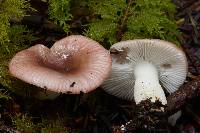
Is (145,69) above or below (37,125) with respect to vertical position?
above

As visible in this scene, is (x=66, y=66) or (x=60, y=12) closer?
(x=66, y=66)

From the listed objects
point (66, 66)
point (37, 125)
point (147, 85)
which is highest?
point (66, 66)

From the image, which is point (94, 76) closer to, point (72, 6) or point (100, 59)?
point (100, 59)

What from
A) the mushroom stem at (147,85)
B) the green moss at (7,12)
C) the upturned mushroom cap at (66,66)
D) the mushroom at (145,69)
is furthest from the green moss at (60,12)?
the mushroom stem at (147,85)

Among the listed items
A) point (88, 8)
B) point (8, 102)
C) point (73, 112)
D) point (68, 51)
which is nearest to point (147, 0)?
point (88, 8)

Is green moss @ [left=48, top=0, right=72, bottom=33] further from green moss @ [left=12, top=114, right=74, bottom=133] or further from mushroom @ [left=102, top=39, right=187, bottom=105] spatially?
green moss @ [left=12, top=114, right=74, bottom=133]

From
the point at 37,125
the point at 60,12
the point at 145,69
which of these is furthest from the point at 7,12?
the point at 145,69

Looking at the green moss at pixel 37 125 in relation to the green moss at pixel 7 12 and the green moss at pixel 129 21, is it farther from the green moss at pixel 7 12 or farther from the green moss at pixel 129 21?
the green moss at pixel 129 21

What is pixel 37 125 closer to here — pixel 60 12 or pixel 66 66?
pixel 66 66
